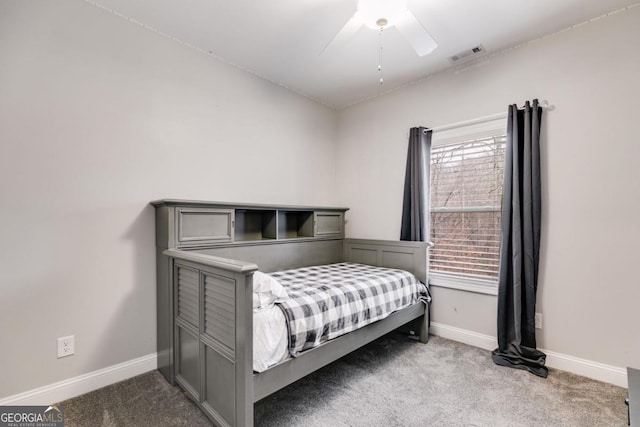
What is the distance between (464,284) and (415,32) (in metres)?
2.09

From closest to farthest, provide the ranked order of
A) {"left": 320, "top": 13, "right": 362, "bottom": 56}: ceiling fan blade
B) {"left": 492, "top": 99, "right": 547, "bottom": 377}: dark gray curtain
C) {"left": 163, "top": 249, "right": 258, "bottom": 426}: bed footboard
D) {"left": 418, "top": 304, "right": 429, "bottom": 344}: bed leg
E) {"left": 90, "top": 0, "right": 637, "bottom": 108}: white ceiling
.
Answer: {"left": 163, "top": 249, "right": 258, "bottom": 426}: bed footboard → {"left": 320, "top": 13, "right": 362, "bottom": 56}: ceiling fan blade → {"left": 90, "top": 0, "right": 637, "bottom": 108}: white ceiling → {"left": 492, "top": 99, "right": 547, "bottom": 377}: dark gray curtain → {"left": 418, "top": 304, "right": 429, "bottom": 344}: bed leg

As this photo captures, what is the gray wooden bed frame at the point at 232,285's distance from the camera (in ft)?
4.53

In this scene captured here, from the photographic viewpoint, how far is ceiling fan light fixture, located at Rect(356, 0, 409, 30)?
5.05 ft

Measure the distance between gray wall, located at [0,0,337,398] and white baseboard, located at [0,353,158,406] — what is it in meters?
0.04

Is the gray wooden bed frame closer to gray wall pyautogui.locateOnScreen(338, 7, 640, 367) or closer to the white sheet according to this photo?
the white sheet

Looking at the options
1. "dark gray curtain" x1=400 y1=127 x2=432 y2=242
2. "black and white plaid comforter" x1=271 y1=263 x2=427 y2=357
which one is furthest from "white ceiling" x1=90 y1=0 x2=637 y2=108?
"black and white plaid comforter" x1=271 y1=263 x2=427 y2=357

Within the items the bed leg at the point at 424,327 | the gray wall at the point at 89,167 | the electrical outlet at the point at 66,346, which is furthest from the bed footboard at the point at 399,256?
the electrical outlet at the point at 66,346

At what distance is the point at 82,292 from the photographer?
188 centimetres

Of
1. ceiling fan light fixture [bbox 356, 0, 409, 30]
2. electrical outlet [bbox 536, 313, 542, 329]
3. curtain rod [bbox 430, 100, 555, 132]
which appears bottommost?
electrical outlet [bbox 536, 313, 542, 329]

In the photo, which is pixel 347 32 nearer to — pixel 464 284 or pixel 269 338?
pixel 269 338

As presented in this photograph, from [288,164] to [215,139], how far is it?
845 mm

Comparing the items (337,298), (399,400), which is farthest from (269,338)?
(399,400)

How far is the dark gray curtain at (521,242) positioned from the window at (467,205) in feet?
0.63

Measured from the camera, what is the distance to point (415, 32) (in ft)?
5.66
